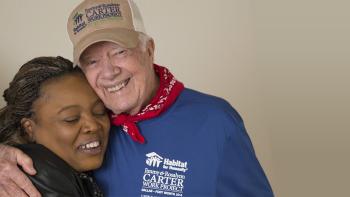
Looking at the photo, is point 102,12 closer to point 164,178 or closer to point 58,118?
point 58,118

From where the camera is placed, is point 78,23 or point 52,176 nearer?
point 52,176

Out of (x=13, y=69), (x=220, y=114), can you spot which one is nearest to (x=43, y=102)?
(x=220, y=114)

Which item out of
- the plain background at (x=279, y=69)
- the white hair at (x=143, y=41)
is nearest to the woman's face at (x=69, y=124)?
the white hair at (x=143, y=41)

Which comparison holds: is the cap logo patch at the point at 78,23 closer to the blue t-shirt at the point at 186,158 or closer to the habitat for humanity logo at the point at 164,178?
the blue t-shirt at the point at 186,158

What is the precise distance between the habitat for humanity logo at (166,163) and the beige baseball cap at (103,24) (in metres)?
0.35

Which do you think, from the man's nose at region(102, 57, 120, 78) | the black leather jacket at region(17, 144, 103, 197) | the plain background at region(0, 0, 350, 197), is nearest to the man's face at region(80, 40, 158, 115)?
the man's nose at region(102, 57, 120, 78)

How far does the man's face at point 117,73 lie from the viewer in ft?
4.58

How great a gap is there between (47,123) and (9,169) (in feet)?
0.56

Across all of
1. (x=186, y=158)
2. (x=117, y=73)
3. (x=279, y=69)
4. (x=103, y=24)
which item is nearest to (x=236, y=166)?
(x=186, y=158)

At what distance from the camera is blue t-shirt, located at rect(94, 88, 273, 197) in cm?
144

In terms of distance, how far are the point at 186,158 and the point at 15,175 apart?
0.50 metres

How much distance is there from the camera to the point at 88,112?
54.1 inches

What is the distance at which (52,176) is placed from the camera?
122 centimetres

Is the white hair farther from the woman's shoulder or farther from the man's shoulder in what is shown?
the woman's shoulder
